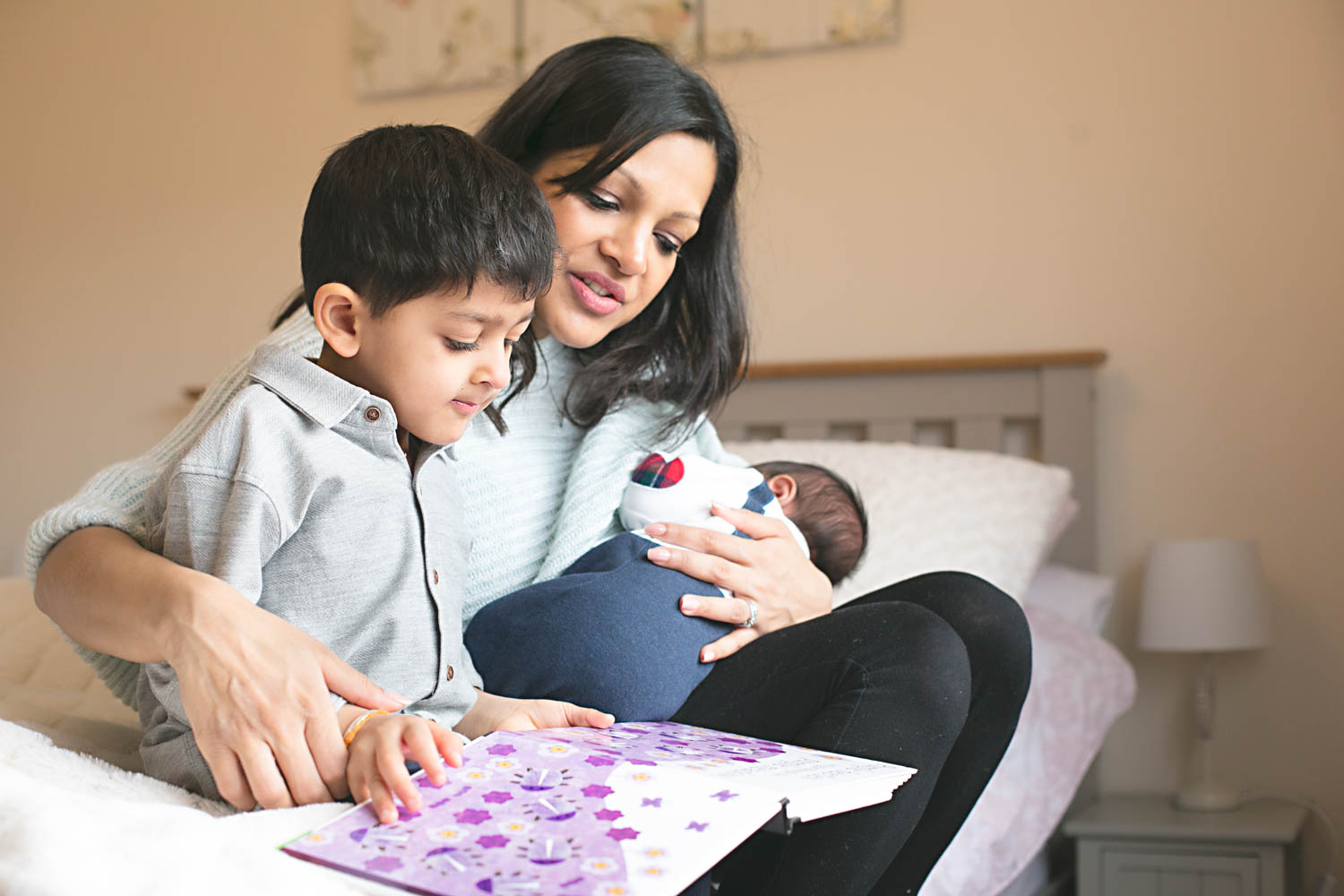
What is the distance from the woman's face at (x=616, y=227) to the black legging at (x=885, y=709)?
1.24 feet

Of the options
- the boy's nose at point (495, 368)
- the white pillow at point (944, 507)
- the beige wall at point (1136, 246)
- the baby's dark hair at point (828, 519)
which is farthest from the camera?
the beige wall at point (1136, 246)

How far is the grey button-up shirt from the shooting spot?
0.72 metres

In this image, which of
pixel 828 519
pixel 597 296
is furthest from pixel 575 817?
pixel 828 519

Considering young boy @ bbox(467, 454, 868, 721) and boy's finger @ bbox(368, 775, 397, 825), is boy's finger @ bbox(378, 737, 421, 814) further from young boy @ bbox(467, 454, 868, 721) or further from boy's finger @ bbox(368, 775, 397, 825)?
young boy @ bbox(467, 454, 868, 721)

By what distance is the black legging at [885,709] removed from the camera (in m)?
0.84

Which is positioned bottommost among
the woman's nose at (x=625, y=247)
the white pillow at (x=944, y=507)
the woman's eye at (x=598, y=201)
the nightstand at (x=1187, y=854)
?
the nightstand at (x=1187, y=854)

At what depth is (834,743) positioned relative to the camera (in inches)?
34.6

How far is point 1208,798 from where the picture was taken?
2.00 meters

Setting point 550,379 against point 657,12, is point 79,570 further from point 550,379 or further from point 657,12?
point 657,12

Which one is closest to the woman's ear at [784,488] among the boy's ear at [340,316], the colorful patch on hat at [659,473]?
the colorful patch on hat at [659,473]

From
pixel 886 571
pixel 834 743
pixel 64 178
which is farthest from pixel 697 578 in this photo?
pixel 64 178

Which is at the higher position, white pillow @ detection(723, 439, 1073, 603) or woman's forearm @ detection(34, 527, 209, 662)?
woman's forearm @ detection(34, 527, 209, 662)

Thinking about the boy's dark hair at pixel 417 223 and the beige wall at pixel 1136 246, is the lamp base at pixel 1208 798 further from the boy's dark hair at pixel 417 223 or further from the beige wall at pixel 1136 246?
the boy's dark hair at pixel 417 223

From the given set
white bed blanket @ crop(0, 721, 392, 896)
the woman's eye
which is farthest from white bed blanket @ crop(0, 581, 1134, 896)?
the woman's eye
